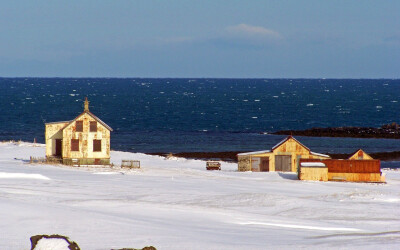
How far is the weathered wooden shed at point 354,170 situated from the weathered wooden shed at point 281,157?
15.0 ft

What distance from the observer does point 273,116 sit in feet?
554

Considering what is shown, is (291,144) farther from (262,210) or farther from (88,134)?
(262,210)

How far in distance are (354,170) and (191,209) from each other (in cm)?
2346

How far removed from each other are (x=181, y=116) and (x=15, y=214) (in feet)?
430

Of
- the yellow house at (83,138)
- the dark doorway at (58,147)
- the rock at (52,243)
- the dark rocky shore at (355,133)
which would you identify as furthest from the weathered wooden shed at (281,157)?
the dark rocky shore at (355,133)

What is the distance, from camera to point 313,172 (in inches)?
2301

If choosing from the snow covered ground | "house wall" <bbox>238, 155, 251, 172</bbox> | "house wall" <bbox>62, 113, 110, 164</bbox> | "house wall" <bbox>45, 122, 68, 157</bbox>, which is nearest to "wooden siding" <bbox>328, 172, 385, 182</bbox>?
the snow covered ground

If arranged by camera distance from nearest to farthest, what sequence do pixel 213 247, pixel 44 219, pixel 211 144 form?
pixel 213 247 → pixel 44 219 → pixel 211 144

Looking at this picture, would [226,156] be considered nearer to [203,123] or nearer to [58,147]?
[58,147]

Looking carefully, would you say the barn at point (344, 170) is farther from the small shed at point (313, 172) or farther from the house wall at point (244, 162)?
the house wall at point (244, 162)

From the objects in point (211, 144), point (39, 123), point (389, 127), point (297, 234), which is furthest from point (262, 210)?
point (39, 123)

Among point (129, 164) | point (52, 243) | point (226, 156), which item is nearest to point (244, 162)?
point (129, 164)

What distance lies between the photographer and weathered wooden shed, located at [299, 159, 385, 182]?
58781 mm

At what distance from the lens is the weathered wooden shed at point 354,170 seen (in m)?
58.8
